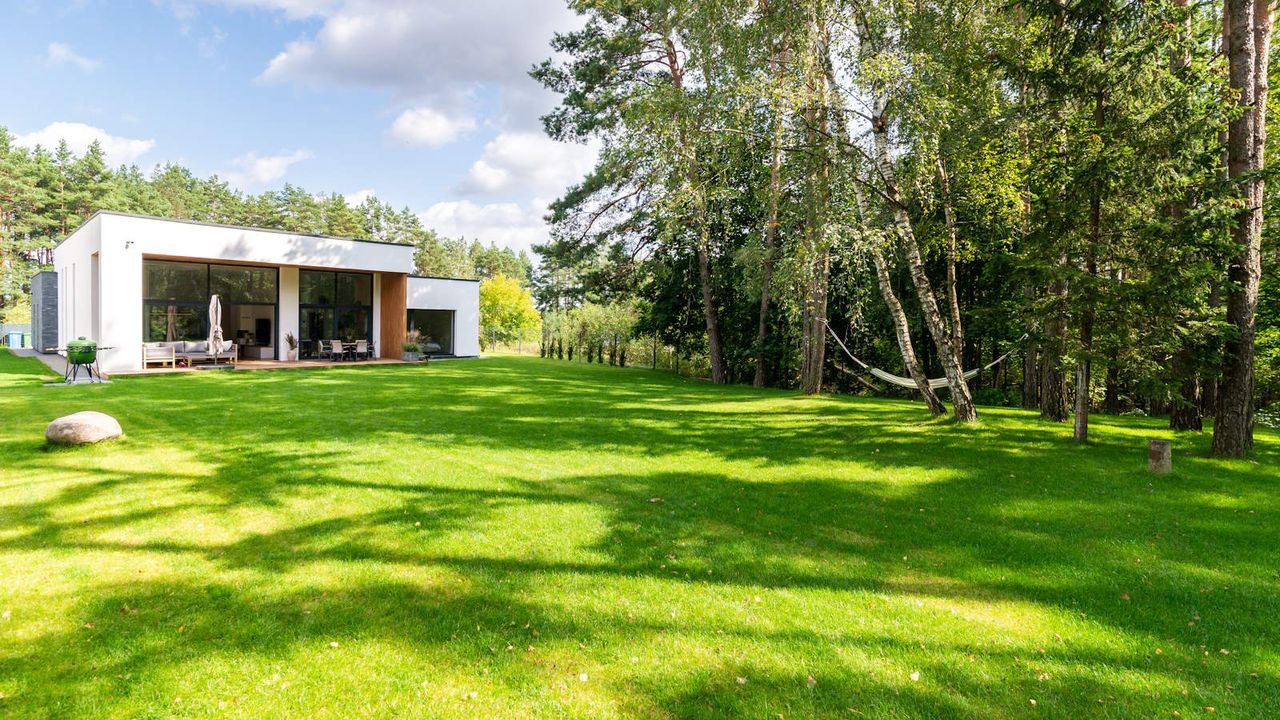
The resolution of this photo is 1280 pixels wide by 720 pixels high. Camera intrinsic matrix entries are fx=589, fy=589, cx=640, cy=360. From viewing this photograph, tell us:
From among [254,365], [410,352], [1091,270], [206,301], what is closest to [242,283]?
[206,301]

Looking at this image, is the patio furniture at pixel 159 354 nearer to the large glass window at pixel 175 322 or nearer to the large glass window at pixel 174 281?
the large glass window at pixel 175 322

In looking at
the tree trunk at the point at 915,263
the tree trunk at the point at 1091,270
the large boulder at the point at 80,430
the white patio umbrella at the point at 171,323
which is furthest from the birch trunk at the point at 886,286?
the white patio umbrella at the point at 171,323

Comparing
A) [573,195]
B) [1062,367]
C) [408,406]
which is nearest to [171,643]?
[408,406]

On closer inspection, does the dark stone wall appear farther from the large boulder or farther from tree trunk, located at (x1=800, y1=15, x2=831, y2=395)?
tree trunk, located at (x1=800, y1=15, x2=831, y2=395)

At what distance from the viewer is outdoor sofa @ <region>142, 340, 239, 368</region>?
15.1 metres

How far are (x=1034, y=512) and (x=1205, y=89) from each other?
5997 millimetres

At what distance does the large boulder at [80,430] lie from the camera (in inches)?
243

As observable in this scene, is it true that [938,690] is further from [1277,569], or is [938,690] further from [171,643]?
[171,643]

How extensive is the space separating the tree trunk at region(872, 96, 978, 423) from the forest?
0.03 meters

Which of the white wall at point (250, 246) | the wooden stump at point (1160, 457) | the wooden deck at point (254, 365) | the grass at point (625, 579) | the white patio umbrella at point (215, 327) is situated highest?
the white wall at point (250, 246)

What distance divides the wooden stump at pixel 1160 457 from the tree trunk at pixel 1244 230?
48.2 inches

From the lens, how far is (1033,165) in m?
7.55

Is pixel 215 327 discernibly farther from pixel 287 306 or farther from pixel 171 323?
pixel 287 306

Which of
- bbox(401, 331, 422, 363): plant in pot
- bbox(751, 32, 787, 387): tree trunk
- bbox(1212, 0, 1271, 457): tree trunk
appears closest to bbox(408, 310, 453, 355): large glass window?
bbox(401, 331, 422, 363): plant in pot
